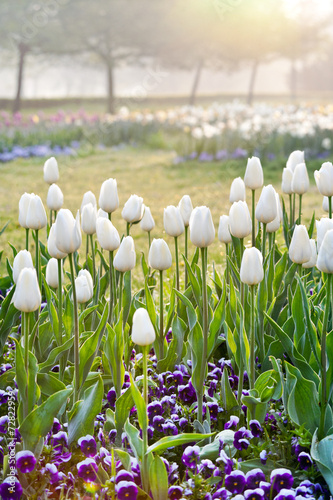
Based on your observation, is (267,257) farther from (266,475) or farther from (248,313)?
(266,475)

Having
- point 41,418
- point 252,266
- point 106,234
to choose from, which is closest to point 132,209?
point 106,234

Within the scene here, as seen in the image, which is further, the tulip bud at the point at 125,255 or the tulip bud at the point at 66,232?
the tulip bud at the point at 125,255

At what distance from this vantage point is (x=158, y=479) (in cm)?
165

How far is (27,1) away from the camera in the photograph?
2203cm

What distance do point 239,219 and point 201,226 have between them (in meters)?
0.17

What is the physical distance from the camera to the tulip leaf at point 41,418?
1.75m

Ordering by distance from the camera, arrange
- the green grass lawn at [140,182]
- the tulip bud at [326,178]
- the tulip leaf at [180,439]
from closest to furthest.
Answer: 1. the tulip leaf at [180,439]
2. the tulip bud at [326,178]
3. the green grass lawn at [140,182]

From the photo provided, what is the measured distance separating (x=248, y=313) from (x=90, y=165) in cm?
790

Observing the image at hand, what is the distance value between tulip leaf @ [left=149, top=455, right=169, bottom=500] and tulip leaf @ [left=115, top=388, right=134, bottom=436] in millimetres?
280

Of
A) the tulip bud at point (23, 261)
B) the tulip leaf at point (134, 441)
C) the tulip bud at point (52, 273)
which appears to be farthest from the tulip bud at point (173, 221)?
the tulip leaf at point (134, 441)

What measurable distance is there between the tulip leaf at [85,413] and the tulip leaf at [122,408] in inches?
2.5

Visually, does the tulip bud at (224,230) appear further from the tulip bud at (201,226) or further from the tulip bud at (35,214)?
the tulip bud at (35,214)

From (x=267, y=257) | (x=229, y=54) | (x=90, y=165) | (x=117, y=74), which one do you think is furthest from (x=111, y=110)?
(x=117, y=74)

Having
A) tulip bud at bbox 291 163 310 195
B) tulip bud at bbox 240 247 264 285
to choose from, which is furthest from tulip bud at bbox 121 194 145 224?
tulip bud at bbox 291 163 310 195
